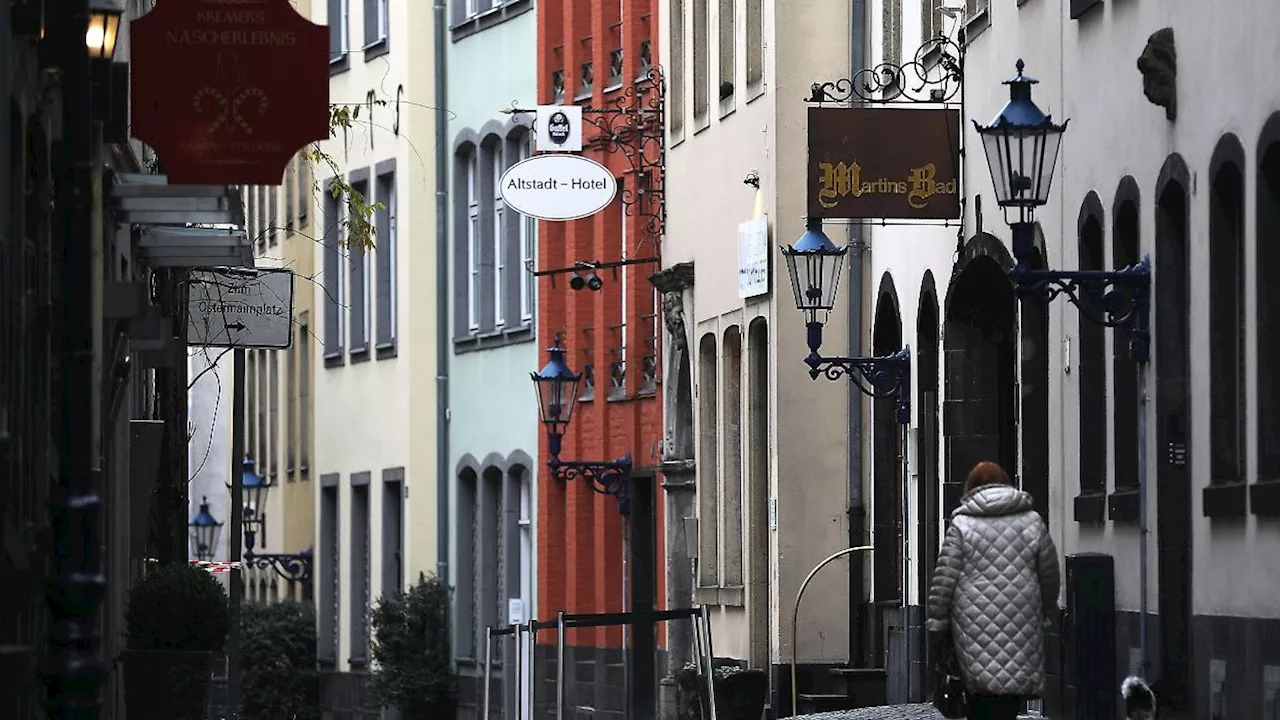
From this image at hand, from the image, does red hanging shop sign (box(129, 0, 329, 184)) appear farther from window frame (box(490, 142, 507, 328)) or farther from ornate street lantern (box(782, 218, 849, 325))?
window frame (box(490, 142, 507, 328))

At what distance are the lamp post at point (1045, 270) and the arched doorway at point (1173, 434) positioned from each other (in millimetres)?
193

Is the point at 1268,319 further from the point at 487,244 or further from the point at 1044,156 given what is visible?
the point at 487,244

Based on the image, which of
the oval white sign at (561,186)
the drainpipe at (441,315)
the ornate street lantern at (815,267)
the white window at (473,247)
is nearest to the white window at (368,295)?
the drainpipe at (441,315)

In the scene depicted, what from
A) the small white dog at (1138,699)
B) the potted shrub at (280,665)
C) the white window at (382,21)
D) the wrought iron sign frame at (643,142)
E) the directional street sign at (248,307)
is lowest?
the potted shrub at (280,665)

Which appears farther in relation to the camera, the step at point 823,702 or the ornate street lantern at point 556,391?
the ornate street lantern at point 556,391

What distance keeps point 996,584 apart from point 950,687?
25.0 inches

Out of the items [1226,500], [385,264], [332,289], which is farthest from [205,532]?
[1226,500]

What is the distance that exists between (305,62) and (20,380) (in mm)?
2231

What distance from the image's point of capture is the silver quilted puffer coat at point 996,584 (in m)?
17.0

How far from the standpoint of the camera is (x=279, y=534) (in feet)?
168

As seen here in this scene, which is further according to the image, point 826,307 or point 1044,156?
point 826,307

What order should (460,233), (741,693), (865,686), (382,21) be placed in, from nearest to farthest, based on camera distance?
(865,686) < (741,693) < (460,233) < (382,21)

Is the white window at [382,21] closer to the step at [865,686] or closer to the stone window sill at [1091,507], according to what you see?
the step at [865,686]

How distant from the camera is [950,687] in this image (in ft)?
56.7
